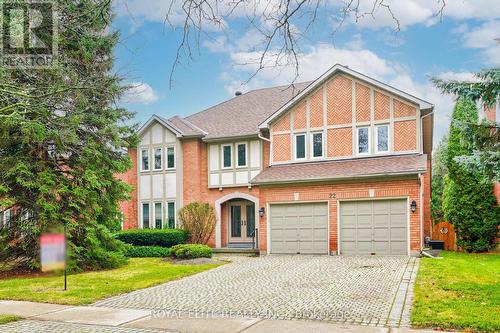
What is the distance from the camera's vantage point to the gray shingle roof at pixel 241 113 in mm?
24891

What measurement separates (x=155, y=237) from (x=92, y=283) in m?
9.87

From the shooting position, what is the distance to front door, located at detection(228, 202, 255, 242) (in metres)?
24.7

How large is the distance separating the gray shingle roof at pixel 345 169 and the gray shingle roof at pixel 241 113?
3.17 metres

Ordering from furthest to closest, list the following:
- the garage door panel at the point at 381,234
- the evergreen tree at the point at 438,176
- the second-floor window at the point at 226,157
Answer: the evergreen tree at the point at 438,176
the second-floor window at the point at 226,157
the garage door panel at the point at 381,234

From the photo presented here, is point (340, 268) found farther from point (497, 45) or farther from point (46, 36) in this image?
point (46, 36)

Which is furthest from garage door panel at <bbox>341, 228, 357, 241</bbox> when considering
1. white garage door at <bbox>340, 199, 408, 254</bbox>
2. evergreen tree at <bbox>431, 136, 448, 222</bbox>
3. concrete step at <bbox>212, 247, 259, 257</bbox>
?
evergreen tree at <bbox>431, 136, 448, 222</bbox>

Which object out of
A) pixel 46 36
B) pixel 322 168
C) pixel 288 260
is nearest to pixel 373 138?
pixel 322 168

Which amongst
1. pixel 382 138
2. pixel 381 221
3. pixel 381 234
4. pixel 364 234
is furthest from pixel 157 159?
pixel 381 234

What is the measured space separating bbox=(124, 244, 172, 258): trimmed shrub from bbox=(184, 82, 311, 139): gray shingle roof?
6391 millimetres

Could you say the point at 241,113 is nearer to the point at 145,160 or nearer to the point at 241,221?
the point at 145,160

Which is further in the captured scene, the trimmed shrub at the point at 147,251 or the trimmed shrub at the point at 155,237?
the trimmed shrub at the point at 155,237

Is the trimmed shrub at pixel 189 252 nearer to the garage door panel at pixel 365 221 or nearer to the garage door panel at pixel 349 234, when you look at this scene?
the garage door panel at pixel 349 234

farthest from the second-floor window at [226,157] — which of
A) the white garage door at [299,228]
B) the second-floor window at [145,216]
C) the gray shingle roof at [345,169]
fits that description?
the second-floor window at [145,216]

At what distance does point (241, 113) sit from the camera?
26.8 metres
